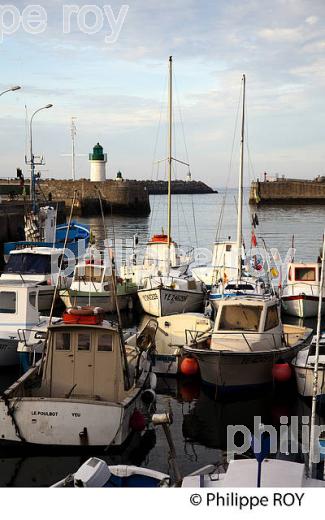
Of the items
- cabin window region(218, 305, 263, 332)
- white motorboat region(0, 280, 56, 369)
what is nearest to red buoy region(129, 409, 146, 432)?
cabin window region(218, 305, 263, 332)

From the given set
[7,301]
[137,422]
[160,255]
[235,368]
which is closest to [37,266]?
[160,255]

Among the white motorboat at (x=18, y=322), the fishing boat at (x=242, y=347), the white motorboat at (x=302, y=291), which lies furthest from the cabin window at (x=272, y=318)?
the white motorboat at (x=302, y=291)

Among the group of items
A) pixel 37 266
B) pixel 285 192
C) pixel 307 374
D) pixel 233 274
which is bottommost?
pixel 307 374

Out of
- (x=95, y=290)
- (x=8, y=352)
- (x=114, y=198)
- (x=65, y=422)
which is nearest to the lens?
(x=65, y=422)

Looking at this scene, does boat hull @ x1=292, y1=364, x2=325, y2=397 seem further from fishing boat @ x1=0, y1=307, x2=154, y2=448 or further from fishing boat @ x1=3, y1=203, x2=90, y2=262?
fishing boat @ x1=3, y1=203, x2=90, y2=262

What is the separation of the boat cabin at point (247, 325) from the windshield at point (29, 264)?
28.7 feet

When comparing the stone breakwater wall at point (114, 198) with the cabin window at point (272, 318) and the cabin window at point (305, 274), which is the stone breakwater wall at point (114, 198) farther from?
the cabin window at point (272, 318)

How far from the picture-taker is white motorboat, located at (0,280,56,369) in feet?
43.6

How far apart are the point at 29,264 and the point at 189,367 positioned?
880 centimetres

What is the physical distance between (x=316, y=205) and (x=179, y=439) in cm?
7700

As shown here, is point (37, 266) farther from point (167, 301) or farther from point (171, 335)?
point (171, 335)

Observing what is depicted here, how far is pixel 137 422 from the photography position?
400 inches

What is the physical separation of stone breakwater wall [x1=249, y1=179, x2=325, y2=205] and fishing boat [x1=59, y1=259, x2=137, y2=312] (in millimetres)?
65265

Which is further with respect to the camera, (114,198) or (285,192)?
(285,192)
